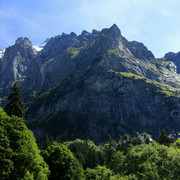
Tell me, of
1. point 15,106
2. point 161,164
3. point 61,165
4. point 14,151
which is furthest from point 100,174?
point 15,106

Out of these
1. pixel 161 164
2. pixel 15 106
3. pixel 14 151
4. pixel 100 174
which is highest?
pixel 15 106

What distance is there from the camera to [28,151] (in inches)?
1410

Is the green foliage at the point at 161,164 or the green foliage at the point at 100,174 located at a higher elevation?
the green foliage at the point at 161,164

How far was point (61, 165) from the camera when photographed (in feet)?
162

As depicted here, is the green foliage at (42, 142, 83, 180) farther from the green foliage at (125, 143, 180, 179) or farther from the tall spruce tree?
the green foliage at (125, 143, 180, 179)

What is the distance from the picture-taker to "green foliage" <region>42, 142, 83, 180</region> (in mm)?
48094

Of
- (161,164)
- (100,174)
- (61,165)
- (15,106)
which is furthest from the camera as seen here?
(15,106)

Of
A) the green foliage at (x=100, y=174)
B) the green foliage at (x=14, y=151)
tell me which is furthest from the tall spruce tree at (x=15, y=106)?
the green foliage at (x=100, y=174)

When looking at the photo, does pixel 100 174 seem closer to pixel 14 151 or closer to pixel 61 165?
pixel 61 165

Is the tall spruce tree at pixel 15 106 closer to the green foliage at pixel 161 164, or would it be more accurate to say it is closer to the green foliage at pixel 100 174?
the green foliage at pixel 100 174

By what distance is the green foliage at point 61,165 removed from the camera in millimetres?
48094

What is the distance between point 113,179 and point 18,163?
65.4 ft

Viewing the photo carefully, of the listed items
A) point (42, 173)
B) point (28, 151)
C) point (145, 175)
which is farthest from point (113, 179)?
point (28, 151)

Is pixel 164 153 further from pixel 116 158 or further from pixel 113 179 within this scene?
pixel 116 158
